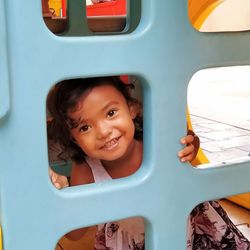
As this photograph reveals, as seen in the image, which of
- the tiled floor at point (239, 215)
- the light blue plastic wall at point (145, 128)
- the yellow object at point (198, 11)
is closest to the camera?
the light blue plastic wall at point (145, 128)

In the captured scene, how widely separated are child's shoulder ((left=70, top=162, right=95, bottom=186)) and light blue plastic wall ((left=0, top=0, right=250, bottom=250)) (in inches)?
9.7

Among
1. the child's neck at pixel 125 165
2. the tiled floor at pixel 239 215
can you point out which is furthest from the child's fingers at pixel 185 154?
the tiled floor at pixel 239 215

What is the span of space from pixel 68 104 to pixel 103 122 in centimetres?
7

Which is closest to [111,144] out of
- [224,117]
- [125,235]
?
[125,235]

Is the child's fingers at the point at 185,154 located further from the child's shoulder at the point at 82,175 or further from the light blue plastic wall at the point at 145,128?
the child's shoulder at the point at 82,175

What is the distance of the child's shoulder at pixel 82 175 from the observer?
0.87m

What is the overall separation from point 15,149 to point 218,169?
295 mm

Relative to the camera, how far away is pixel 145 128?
2.03 ft

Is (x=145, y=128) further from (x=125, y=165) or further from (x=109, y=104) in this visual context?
(x=125, y=165)

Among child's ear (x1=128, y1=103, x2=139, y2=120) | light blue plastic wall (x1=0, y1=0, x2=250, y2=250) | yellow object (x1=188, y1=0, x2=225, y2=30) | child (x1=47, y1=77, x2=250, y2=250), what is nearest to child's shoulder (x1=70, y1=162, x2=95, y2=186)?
child (x1=47, y1=77, x2=250, y2=250)

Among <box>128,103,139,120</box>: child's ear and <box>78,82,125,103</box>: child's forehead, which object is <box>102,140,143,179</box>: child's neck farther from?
<box>78,82,125,103</box>: child's forehead

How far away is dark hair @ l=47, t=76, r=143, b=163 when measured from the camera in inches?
28.2

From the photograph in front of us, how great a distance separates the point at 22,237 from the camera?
549 millimetres

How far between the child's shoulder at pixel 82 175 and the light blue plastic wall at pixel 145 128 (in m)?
0.25
